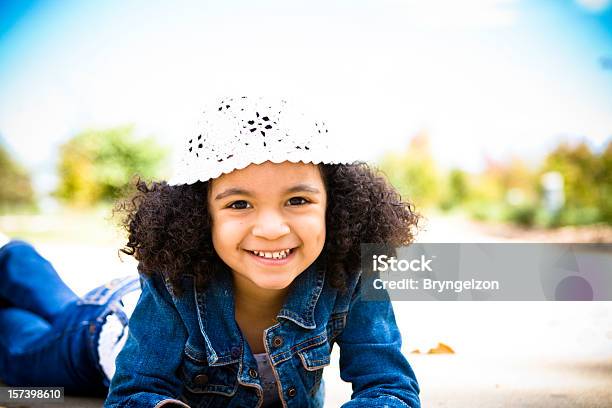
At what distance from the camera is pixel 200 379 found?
1.79 meters

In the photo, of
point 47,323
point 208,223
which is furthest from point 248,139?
point 47,323

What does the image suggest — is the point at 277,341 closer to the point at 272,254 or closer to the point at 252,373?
the point at 252,373

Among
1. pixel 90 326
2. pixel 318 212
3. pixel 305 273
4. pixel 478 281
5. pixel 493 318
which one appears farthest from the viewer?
pixel 493 318

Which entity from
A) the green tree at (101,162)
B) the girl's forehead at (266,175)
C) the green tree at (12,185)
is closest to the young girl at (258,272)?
the girl's forehead at (266,175)

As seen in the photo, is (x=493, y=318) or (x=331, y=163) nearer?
(x=331, y=163)

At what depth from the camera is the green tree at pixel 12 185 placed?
1131 centimetres

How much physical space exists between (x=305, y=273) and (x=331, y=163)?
323 millimetres

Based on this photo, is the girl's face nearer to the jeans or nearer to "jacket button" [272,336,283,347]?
"jacket button" [272,336,283,347]

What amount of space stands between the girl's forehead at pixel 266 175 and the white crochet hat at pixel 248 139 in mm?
32

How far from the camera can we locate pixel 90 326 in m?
2.38

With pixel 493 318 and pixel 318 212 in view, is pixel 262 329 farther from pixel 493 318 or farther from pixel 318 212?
pixel 493 318

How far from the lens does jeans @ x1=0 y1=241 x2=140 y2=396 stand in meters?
2.40

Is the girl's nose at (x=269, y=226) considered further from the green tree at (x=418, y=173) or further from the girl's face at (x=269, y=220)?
the green tree at (x=418, y=173)

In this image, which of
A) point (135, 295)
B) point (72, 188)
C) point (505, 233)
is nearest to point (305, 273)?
point (135, 295)
